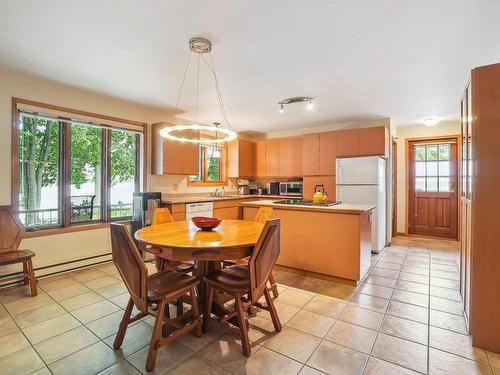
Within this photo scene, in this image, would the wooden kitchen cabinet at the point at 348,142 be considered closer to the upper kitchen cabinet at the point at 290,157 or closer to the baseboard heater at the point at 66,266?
the upper kitchen cabinet at the point at 290,157

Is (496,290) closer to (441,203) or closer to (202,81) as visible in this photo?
(202,81)

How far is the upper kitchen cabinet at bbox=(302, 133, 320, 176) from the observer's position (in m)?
5.16

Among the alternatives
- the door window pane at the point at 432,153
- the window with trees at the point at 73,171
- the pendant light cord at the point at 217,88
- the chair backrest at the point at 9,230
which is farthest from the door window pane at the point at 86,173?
the door window pane at the point at 432,153

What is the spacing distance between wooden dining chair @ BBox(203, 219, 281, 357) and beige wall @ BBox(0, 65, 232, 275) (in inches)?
95.6

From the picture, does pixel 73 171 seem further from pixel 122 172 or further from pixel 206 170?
pixel 206 170

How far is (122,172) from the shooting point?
415 cm

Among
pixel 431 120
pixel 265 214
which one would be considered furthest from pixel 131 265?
pixel 431 120

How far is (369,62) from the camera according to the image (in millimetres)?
2676

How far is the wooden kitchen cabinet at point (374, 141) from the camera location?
4480 millimetres

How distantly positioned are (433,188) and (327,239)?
379 centimetres

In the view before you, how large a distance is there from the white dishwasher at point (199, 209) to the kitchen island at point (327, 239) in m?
1.57

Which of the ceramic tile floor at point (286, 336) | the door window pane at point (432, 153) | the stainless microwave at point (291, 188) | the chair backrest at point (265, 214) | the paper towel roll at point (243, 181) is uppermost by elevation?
the door window pane at point (432, 153)

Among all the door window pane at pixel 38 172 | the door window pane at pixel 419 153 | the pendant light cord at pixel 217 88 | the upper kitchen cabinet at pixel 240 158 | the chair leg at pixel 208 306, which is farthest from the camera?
the upper kitchen cabinet at pixel 240 158

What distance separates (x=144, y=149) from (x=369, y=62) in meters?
3.47
